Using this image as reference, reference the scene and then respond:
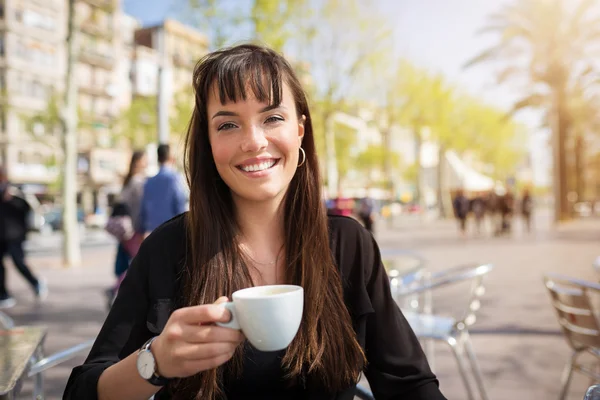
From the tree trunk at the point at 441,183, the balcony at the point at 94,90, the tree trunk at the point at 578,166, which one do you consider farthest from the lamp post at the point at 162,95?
the balcony at the point at 94,90

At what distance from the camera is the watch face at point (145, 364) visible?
0.95 metres

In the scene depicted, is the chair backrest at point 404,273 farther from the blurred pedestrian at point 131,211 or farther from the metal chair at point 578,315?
the blurred pedestrian at point 131,211

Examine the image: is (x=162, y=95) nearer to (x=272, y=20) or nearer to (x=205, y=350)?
(x=272, y=20)

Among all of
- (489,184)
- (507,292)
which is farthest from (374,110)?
(507,292)

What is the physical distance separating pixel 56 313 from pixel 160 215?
250cm

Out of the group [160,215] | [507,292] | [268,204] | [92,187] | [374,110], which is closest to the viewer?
[268,204]

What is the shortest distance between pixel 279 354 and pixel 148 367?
39 centimetres

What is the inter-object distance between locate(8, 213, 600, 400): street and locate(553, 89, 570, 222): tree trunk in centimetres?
930

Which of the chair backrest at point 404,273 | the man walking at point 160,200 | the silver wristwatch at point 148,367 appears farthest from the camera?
the man walking at point 160,200

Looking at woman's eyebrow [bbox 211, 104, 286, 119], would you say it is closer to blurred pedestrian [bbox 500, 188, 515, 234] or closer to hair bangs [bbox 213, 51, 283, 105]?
hair bangs [bbox 213, 51, 283, 105]

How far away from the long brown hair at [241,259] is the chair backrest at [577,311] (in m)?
1.49

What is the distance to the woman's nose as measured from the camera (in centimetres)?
127

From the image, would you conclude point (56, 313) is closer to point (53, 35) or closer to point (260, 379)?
point (260, 379)

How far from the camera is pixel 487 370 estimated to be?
12.8 ft
